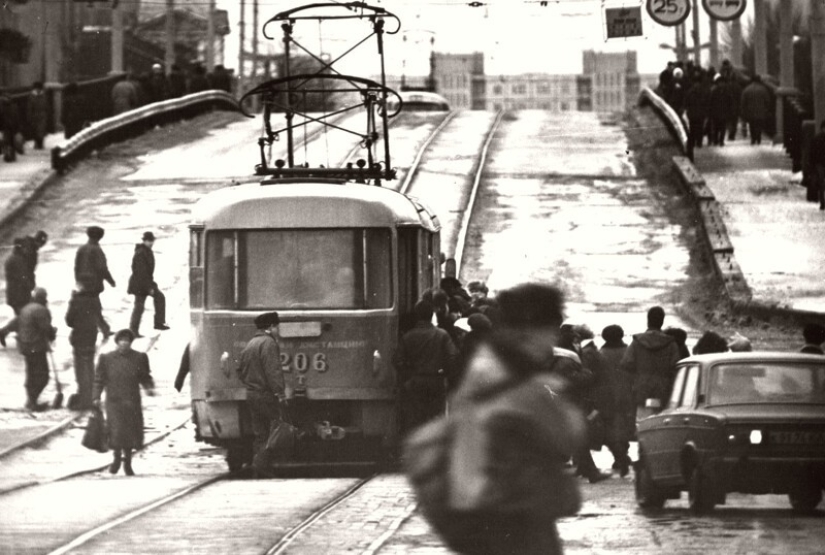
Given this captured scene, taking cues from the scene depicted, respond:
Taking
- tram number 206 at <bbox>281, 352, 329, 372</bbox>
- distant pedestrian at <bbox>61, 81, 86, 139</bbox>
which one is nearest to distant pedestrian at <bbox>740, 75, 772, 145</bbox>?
distant pedestrian at <bbox>61, 81, 86, 139</bbox>

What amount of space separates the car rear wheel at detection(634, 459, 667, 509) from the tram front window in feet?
12.7

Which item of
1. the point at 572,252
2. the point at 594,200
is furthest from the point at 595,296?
the point at 594,200

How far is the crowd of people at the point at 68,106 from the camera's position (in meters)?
41.3

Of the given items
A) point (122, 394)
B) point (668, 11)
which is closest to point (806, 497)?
point (122, 394)

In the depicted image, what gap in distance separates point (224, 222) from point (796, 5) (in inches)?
2836

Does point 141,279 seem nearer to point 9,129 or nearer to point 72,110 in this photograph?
point 9,129

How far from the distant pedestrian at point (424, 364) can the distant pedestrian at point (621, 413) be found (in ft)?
4.45

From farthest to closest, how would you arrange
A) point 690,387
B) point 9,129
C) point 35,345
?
1. point 9,129
2. point 35,345
3. point 690,387

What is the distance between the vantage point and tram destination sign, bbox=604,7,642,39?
166 feet

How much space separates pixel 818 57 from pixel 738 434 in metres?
24.4

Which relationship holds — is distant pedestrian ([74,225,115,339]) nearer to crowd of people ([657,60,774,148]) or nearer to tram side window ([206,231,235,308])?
tram side window ([206,231,235,308])

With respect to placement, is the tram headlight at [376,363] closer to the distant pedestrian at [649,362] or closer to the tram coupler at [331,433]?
the tram coupler at [331,433]

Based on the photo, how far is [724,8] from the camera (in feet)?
148

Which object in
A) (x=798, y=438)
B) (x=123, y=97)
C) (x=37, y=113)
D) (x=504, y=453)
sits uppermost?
(x=123, y=97)
